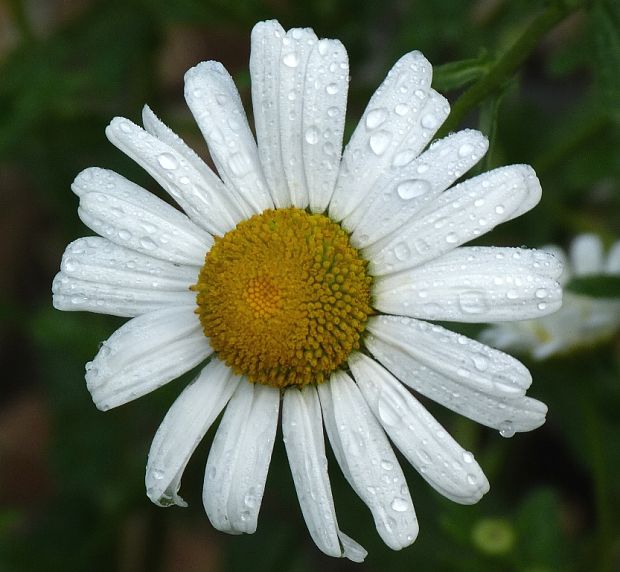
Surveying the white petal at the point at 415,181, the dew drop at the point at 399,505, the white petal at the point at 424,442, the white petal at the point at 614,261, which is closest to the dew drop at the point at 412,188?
the white petal at the point at 415,181

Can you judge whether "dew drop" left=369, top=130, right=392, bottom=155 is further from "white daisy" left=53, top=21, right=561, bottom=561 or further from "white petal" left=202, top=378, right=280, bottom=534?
"white petal" left=202, top=378, right=280, bottom=534

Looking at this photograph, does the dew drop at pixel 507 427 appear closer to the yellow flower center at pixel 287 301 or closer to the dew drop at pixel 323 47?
the yellow flower center at pixel 287 301

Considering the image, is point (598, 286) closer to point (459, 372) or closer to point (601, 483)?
point (601, 483)

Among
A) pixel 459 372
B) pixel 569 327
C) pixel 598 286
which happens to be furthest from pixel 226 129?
pixel 569 327

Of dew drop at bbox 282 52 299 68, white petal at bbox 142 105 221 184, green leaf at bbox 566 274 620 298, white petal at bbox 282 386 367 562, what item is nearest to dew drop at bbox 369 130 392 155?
dew drop at bbox 282 52 299 68

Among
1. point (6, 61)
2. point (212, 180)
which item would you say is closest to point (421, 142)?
point (212, 180)

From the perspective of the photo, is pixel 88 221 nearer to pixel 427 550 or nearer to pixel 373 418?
pixel 373 418
